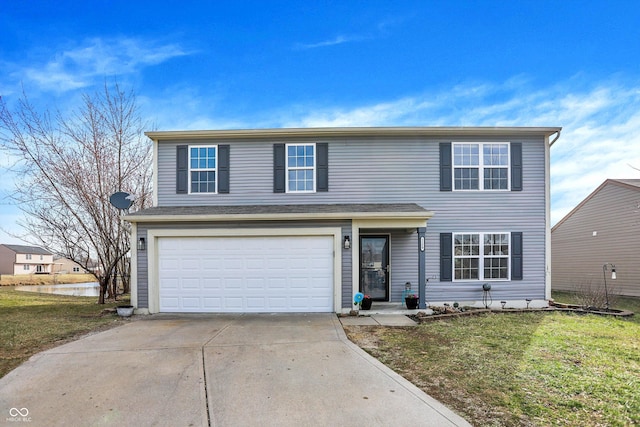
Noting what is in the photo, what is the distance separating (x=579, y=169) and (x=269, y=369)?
1358 centimetres

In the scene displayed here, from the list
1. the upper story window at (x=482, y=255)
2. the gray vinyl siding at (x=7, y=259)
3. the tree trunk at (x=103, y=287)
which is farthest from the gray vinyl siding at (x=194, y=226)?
the gray vinyl siding at (x=7, y=259)

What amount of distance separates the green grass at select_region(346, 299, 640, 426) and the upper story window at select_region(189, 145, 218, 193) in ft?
19.6

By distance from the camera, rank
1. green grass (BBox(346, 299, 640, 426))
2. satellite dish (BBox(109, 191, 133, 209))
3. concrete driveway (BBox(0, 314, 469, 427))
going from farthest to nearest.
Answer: satellite dish (BBox(109, 191, 133, 209))
green grass (BBox(346, 299, 640, 426))
concrete driveway (BBox(0, 314, 469, 427))

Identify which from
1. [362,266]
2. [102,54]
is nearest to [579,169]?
[362,266]

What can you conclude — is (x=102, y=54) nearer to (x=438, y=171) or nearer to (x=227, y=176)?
(x=227, y=176)

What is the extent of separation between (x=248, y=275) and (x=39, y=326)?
4598 mm

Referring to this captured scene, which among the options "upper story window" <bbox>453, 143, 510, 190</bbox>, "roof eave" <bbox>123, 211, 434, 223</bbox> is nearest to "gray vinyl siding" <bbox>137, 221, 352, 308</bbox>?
"roof eave" <bbox>123, 211, 434, 223</bbox>

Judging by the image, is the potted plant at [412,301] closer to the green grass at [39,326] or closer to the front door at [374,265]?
the front door at [374,265]

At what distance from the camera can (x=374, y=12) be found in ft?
33.7

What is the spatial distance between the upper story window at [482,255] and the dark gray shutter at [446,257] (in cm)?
14

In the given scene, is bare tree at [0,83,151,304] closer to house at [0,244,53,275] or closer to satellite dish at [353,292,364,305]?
satellite dish at [353,292,364,305]

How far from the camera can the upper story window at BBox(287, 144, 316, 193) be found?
10.3 metres

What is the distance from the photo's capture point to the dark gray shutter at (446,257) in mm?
10023

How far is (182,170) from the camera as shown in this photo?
33.8 feet
